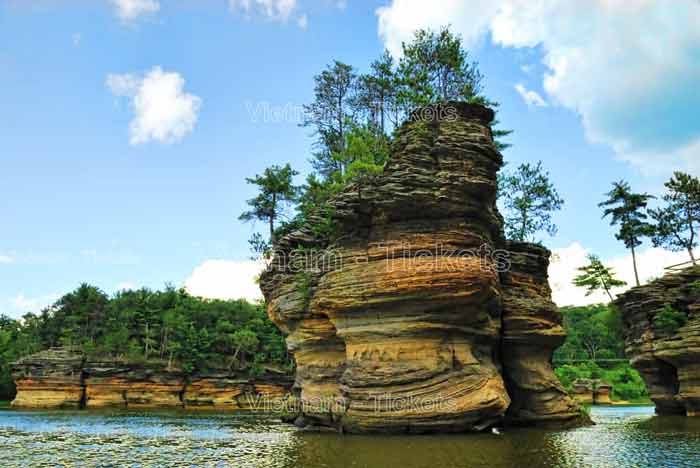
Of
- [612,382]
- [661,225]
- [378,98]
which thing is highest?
[378,98]

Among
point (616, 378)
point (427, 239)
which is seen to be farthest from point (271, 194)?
point (616, 378)

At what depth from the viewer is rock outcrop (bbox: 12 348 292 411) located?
188ft

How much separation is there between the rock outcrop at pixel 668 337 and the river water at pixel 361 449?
7.94 meters

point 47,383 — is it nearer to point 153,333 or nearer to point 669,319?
point 153,333

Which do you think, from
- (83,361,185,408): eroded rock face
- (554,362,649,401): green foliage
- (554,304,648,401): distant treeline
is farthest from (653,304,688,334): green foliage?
(83,361,185,408): eroded rock face

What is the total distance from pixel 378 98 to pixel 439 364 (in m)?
22.8

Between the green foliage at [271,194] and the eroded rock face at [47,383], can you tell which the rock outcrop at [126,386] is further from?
the green foliage at [271,194]

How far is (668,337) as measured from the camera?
34719mm

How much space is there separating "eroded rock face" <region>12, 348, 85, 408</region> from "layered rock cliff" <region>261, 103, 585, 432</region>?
39553mm

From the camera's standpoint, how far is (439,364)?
75.8 ft

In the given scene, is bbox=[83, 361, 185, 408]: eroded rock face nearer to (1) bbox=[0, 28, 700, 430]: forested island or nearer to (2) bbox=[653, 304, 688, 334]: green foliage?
(1) bbox=[0, 28, 700, 430]: forested island

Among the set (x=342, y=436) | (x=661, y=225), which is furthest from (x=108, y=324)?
(x=661, y=225)

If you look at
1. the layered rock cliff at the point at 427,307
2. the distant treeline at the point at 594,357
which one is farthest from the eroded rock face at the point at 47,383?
the distant treeline at the point at 594,357

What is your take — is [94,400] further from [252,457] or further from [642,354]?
[642,354]
